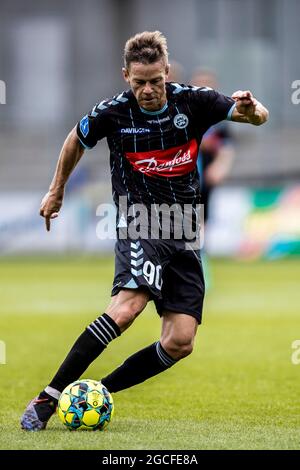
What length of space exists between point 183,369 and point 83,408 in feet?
10.6

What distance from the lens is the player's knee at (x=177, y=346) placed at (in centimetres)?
633

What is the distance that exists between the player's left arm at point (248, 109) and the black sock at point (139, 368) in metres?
1.48

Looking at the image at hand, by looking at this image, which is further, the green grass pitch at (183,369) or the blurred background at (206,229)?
the blurred background at (206,229)

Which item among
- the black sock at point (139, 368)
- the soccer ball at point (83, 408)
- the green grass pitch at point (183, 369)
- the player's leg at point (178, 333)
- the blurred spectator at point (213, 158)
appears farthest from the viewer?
the blurred spectator at point (213, 158)

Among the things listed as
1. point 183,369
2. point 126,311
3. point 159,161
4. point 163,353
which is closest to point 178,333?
point 163,353

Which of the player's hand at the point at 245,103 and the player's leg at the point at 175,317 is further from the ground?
the player's hand at the point at 245,103

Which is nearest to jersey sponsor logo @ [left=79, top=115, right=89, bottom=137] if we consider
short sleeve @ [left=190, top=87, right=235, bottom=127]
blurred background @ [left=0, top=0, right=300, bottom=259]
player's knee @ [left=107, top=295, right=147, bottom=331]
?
short sleeve @ [left=190, top=87, right=235, bottom=127]

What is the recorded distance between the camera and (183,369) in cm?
892

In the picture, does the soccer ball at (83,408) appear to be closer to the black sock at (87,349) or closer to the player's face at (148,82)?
the black sock at (87,349)

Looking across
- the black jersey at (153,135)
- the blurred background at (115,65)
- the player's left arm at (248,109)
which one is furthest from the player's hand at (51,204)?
the blurred background at (115,65)

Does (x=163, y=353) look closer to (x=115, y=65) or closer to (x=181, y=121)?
(x=181, y=121)
